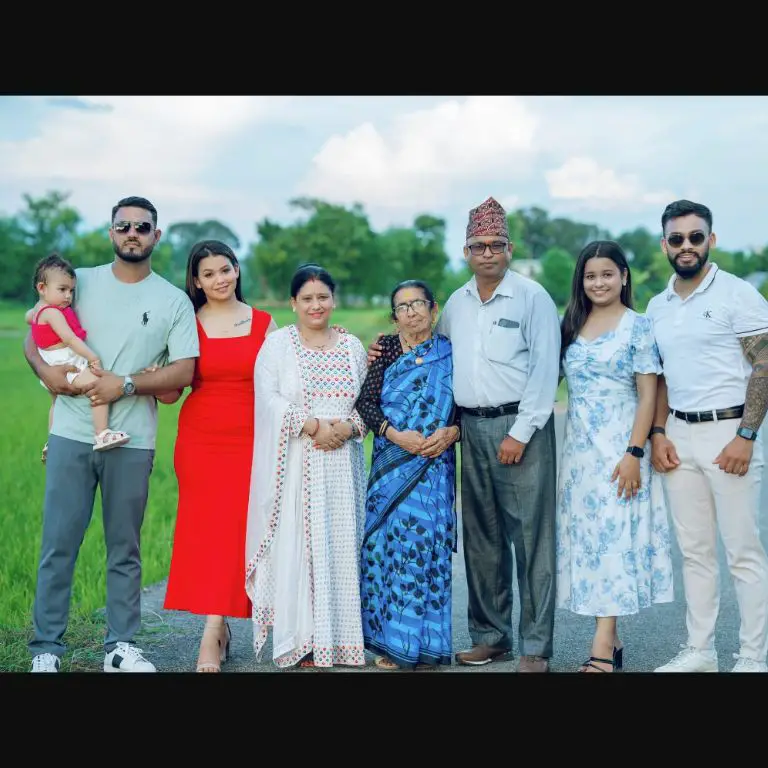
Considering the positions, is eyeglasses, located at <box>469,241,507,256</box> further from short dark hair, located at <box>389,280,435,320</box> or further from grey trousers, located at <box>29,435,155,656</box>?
grey trousers, located at <box>29,435,155,656</box>

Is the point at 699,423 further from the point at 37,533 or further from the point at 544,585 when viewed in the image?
the point at 37,533

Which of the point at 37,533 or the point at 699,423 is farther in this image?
the point at 37,533

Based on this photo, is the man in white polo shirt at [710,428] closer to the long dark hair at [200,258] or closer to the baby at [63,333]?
the long dark hair at [200,258]

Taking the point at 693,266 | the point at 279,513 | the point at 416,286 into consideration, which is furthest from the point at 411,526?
the point at 693,266

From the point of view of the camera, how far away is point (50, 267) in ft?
14.4

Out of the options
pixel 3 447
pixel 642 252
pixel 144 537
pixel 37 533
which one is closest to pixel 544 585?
pixel 144 537

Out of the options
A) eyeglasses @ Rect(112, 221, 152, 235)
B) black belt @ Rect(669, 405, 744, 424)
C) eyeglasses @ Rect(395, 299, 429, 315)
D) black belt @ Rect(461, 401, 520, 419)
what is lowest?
black belt @ Rect(461, 401, 520, 419)

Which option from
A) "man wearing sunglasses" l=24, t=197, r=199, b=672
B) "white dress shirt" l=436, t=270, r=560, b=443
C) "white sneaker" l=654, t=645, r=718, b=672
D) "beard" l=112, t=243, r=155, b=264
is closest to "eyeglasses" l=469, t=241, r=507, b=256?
"white dress shirt" l=436, t=270, r=560, b=443

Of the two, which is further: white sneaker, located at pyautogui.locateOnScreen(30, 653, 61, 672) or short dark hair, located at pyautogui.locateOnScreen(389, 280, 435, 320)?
short dark hair, located at pyautogui.locateOnScreen(389, 280, 435, 320)

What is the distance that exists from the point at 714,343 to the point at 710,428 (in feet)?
1.24

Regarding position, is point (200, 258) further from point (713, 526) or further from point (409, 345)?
point (713, 526)

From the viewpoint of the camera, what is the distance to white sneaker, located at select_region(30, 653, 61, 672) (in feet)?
14.3

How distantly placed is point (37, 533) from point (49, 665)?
11.3ft
